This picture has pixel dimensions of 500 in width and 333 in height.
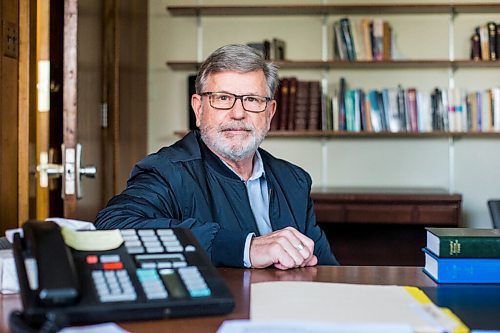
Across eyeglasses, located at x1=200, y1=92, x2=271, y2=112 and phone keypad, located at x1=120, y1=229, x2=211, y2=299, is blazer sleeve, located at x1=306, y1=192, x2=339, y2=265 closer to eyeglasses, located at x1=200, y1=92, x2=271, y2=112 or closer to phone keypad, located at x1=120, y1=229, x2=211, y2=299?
eyeglasses, located at x1=200, y1=92, x2=271, y2=112

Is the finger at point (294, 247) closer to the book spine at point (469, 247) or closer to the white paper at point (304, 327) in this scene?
the book spine at point (469, 247)

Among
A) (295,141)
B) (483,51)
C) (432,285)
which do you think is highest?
(483,51)

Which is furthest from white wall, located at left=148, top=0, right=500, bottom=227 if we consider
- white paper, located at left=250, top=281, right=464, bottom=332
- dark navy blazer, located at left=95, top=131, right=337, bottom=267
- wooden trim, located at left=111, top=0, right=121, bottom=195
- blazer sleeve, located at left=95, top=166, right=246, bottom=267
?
→ white paper, located at left=250, top=281, right=464, bottom=332

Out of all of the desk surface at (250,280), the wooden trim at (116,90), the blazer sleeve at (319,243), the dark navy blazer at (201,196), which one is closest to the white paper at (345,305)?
the desk surface at (250,280)

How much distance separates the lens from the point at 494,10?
4500 mm

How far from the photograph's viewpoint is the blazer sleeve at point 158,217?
1479 millimetres

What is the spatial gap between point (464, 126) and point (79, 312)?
3.83m

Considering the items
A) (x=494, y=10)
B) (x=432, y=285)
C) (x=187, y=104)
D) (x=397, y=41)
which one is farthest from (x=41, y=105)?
(x=494, y=10)

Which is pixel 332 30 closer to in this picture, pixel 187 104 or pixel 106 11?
pixel 187 104

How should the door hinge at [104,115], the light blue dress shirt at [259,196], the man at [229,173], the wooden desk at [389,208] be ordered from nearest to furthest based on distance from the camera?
the man at [229,173] < the light blue dress shirt at [259,196] < the door hinge at [104,115] < the wooden desk at [389,208]

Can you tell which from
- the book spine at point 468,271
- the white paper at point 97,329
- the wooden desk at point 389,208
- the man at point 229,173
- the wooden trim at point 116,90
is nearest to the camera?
the white paper at point 97,329

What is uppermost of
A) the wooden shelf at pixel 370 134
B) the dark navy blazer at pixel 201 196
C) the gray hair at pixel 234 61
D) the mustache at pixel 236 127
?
the gray hair at pixel 234 61

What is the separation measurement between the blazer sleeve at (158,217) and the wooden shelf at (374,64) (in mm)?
2662

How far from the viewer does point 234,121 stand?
83.8 inches
